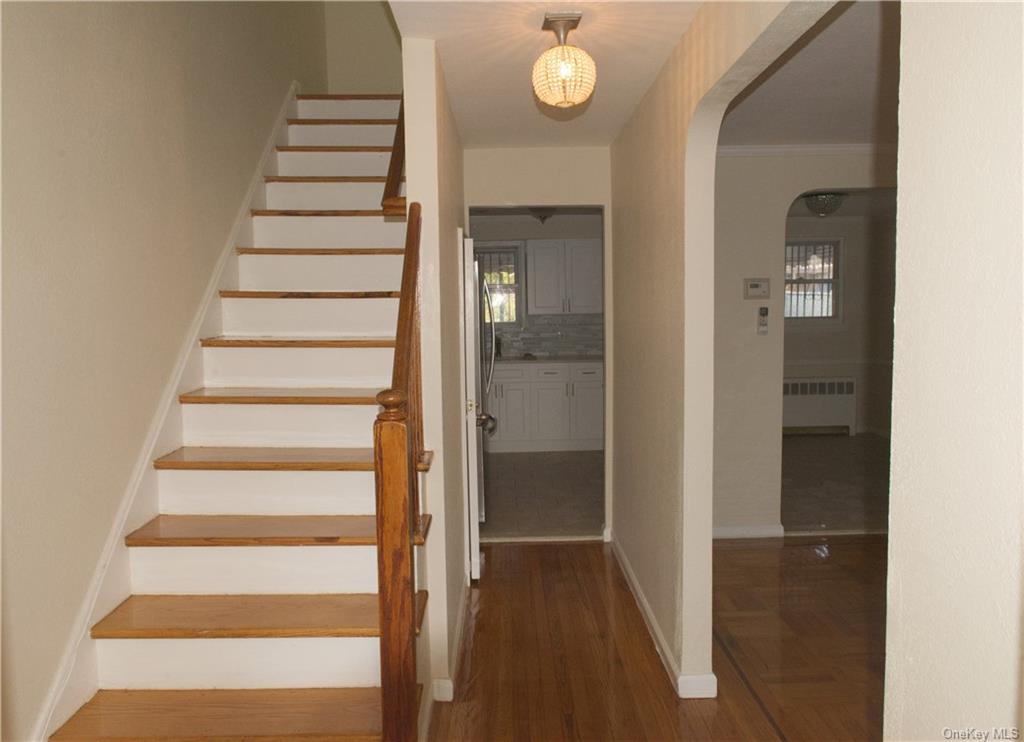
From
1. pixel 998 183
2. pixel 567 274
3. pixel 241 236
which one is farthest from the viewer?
pixel 567 274

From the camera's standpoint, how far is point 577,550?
4.55 metres

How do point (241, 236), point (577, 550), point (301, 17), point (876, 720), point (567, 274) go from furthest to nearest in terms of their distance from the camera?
point (567, 274), point (301, 17), point (577, 550), point (241, 236), point (876, 720)

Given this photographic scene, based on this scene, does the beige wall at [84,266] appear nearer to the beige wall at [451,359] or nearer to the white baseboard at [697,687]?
the beige wall at [451,359]

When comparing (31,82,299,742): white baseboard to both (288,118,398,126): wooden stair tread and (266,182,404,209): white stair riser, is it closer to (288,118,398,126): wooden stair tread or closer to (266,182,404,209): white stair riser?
(266,182,404,209): white stair riser

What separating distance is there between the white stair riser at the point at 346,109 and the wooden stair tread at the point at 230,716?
3.47 metres

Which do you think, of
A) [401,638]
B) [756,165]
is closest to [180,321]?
[401,638]

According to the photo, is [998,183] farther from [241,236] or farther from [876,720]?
[241,236]

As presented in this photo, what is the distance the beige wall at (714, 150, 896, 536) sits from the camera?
15.0ft

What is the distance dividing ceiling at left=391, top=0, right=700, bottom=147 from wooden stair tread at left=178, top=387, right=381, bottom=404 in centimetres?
130

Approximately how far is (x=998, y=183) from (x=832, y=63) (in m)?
2.25

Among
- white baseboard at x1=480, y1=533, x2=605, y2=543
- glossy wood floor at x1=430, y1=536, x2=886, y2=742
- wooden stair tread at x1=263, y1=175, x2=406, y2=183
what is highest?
Answer: wooden stair tread at x1=263, y1=175, x2=406, y2=183

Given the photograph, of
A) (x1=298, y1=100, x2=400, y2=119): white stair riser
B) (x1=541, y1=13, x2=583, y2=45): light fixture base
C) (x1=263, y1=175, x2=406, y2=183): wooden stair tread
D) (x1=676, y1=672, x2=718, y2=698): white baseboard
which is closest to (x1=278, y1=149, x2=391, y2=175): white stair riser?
(x1=263, y1=175, x2=406, y2=183): wooden stair tread

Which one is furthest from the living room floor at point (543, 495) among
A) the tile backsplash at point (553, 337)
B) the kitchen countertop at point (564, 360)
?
the tile backsplash at point (553, 337)

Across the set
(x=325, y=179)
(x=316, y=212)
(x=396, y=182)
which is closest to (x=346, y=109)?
(x=325, y=179)
